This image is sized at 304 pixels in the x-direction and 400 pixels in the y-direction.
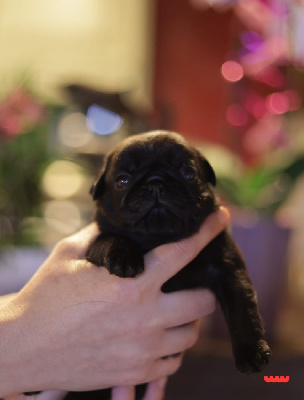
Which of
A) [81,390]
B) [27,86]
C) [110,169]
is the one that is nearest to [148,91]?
[27,86]

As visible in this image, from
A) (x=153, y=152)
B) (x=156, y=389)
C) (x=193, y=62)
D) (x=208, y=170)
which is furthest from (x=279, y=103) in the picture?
(x=193, y=62)

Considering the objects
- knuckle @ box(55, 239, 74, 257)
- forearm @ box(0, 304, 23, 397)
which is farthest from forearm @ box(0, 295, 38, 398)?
knuckle @ box(55, 239, 74, 257)

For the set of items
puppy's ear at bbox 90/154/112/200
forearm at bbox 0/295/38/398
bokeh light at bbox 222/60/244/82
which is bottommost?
forearm at bbox 0/295/38/398

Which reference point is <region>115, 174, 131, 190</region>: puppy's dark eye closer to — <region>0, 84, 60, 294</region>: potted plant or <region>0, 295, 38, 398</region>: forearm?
<region>0, 295, 38, 398</region>: forearm

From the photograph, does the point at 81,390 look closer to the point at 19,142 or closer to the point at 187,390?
the point at 187,390

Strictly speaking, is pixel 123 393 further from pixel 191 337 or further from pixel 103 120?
pixel 103 120
